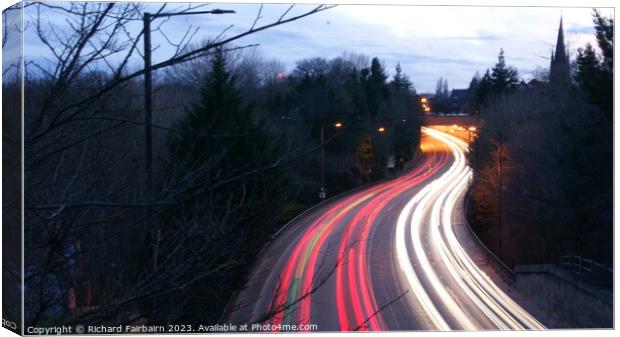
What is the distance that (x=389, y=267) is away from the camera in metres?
5.78

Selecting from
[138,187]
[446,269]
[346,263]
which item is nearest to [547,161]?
[446,269]

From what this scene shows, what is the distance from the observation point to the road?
466 cm

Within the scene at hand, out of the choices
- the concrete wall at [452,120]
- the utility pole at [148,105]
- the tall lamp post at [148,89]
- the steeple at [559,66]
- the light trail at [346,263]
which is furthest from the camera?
the concrete wall at [452,120]

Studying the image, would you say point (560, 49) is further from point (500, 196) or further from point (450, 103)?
point (500, 196)

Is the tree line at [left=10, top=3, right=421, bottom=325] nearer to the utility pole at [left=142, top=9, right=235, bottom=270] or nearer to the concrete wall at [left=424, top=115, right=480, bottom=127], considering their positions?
the utility pole at [left=142, top=9, right=235, bottom=270]

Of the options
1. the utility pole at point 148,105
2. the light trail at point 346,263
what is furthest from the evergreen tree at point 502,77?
the utility pole at point 148,105

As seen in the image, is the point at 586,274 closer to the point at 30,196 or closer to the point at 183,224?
the point at 183,224

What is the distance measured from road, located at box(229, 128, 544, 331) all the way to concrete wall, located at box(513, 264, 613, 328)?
12.2 inches

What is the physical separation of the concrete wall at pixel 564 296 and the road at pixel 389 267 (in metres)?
0.31

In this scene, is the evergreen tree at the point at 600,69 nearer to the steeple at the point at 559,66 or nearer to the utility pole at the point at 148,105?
the steeple at the point at 559,66

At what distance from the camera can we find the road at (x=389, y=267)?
4.66m

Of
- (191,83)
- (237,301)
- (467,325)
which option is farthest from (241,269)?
(467,325)

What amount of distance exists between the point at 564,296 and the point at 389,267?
1616 mm

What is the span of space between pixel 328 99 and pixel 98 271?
9.24 feet
